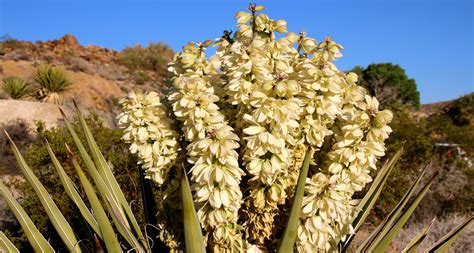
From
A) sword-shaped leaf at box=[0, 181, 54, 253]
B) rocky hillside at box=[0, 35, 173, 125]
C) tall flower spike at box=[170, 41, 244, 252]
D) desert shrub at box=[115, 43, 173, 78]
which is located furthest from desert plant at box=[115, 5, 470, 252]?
desert shrub at box=[115, 43, 173, 78]

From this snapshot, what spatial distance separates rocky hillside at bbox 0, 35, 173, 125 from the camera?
15357 millimetres

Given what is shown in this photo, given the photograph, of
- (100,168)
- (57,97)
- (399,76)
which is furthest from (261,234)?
(399,76)

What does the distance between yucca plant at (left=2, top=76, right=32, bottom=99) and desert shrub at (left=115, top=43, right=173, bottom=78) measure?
1102cm

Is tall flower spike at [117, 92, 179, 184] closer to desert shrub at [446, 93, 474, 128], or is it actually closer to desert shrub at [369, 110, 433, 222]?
desert shrub at [369, 110, 433, 222]

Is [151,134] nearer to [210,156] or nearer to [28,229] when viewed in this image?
[210,156]

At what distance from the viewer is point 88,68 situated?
19.9 meters

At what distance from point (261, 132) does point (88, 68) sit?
1970 cm

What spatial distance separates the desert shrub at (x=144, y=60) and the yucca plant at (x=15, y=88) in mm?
11015

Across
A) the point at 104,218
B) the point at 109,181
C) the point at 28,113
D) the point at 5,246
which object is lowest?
the point at 5,246

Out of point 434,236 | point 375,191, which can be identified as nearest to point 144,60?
point 434,236

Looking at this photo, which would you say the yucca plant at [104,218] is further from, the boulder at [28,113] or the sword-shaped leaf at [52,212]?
the boulder at [28,113]

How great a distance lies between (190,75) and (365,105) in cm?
70

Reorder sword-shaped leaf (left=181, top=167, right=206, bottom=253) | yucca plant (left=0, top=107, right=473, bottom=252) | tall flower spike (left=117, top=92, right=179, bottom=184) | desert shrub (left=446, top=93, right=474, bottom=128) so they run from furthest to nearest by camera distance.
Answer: desert shrub (left=446, top=93, right=474, bottom=128)
yucca plant (left=0, top=107, right=473, bottom=252)
tall flower spike (left=117, top=92, right=179, bottom=184)
sword-shaped leaf (left=181, top=167, right=206, bottom=253)

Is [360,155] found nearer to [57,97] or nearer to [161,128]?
[161,128]
